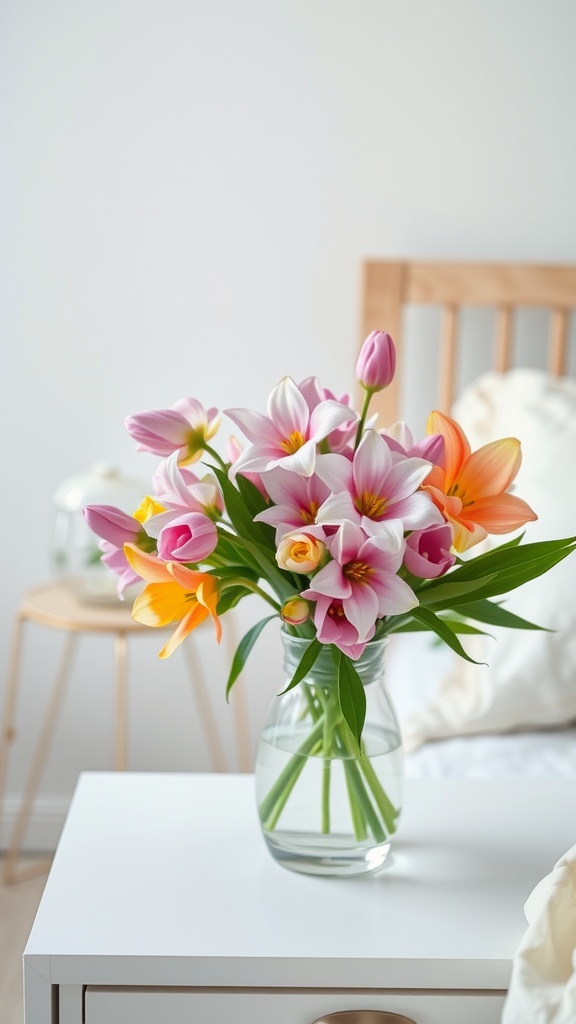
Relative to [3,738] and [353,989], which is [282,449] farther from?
[3,738]

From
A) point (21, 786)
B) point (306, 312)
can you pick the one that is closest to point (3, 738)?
point (21, 786)

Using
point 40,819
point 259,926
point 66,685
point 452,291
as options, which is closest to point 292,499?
point 259,926

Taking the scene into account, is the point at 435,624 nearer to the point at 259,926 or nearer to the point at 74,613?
the point at 259,926

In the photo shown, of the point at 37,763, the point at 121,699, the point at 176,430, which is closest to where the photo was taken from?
the point at 176,430

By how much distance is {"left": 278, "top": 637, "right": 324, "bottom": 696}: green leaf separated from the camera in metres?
0.79

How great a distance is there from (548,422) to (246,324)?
2.20 feet

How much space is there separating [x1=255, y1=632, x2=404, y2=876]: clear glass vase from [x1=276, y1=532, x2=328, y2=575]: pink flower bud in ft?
0.38

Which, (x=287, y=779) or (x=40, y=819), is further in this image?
(x=40, y=819)

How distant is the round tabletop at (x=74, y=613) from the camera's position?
174 cm

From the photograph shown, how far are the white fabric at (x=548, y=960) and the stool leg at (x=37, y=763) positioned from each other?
1418mm

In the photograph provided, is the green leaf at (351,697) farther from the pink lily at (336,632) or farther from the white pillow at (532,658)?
the white pillow at (532,658)

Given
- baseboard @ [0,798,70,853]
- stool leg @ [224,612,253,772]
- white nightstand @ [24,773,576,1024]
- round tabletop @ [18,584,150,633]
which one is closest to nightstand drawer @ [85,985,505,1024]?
white nightstand @ [24,773,576,1024]

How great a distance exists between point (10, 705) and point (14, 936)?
0.40m

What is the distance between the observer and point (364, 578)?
2.54 feet
